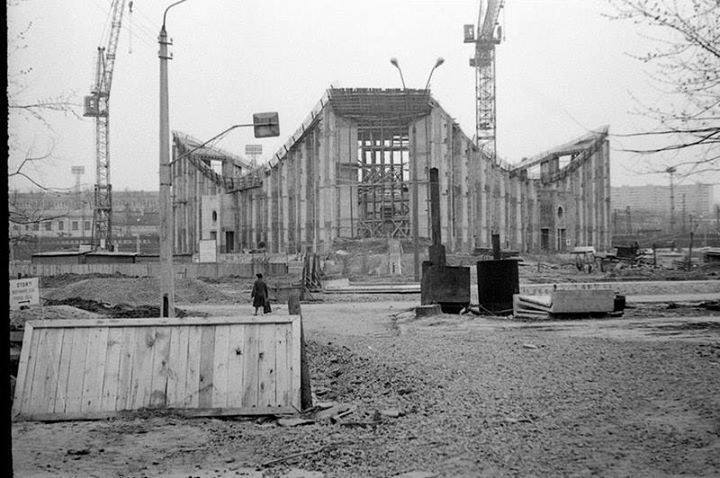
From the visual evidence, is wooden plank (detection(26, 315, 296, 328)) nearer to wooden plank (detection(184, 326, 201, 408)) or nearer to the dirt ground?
wooden plank (detection(184, 326, 201, 408))

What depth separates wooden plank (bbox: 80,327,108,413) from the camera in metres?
8.48

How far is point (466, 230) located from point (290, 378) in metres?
47.8

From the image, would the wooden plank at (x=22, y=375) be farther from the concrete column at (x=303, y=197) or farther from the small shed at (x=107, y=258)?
the concrete column at (x=303, y=197)

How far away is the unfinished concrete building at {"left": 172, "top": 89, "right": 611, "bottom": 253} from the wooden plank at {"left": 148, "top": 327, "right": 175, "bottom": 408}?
1490 inches

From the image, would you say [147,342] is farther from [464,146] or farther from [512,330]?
[464,146]

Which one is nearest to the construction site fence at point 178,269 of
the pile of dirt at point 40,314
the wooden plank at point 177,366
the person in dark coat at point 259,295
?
the person in dark coat at point 259,295

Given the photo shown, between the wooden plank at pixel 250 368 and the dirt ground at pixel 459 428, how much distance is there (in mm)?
292

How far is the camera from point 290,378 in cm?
852

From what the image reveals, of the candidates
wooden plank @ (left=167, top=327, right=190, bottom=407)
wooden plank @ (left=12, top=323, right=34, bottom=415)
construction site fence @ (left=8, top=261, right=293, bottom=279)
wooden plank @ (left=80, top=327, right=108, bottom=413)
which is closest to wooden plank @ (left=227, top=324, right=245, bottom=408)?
wooden plank @ (left=167, top=327, right=190, bottom=407)

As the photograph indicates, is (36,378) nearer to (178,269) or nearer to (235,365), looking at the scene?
(235,365)

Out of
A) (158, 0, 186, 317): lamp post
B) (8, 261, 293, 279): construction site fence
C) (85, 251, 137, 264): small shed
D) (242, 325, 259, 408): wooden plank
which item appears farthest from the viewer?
(85, 251, 137, 264): small shed

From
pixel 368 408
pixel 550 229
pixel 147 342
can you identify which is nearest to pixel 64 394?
pixel 147 342

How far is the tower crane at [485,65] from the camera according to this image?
227ft

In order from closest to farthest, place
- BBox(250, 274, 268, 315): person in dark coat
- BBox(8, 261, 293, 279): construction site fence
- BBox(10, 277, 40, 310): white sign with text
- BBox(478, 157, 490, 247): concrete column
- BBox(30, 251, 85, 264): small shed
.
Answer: BBox(10, 277, 40, 310): white sign with text, BBox(250, 274, 268, 315): person in dark coat, BBox(8, 261, 293, 279): construction site fence, BBox(30, 251, 85, 264): small shed, BBox(478, 157, 490, 247): concrete column
